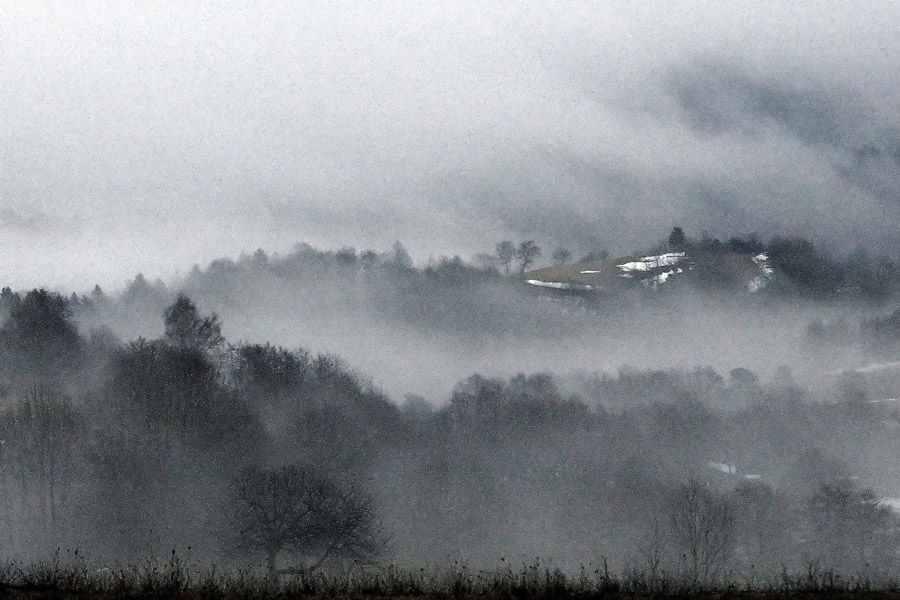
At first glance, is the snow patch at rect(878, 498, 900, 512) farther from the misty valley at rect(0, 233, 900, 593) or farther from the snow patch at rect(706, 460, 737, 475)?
the snow patch at rect(706, 460, 737, 475)

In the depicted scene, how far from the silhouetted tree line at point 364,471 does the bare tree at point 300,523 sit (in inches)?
9.6

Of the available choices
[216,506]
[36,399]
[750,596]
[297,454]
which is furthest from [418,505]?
[750,596]

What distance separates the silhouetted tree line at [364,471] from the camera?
3187 inches

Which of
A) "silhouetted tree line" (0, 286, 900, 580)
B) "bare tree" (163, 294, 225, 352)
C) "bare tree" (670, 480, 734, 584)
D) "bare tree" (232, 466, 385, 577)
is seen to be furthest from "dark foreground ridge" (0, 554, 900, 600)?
"bare tree" (163, 294, 225, 352)

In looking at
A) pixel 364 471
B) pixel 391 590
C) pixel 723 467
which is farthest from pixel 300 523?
pixel 723 467

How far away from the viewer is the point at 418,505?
329ft

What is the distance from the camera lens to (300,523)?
221ft

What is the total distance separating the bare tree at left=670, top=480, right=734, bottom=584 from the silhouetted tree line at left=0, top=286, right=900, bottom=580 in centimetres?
34

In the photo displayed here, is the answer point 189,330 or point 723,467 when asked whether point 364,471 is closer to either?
point 189,330

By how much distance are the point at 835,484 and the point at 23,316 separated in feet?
324

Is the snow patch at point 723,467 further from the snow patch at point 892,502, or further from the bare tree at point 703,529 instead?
the bare tree at point 703,529

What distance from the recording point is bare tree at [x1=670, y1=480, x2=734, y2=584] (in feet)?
286

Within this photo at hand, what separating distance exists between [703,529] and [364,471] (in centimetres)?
3605

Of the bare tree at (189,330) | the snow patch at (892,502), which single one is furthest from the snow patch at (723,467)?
the bare tree at (189,330)
